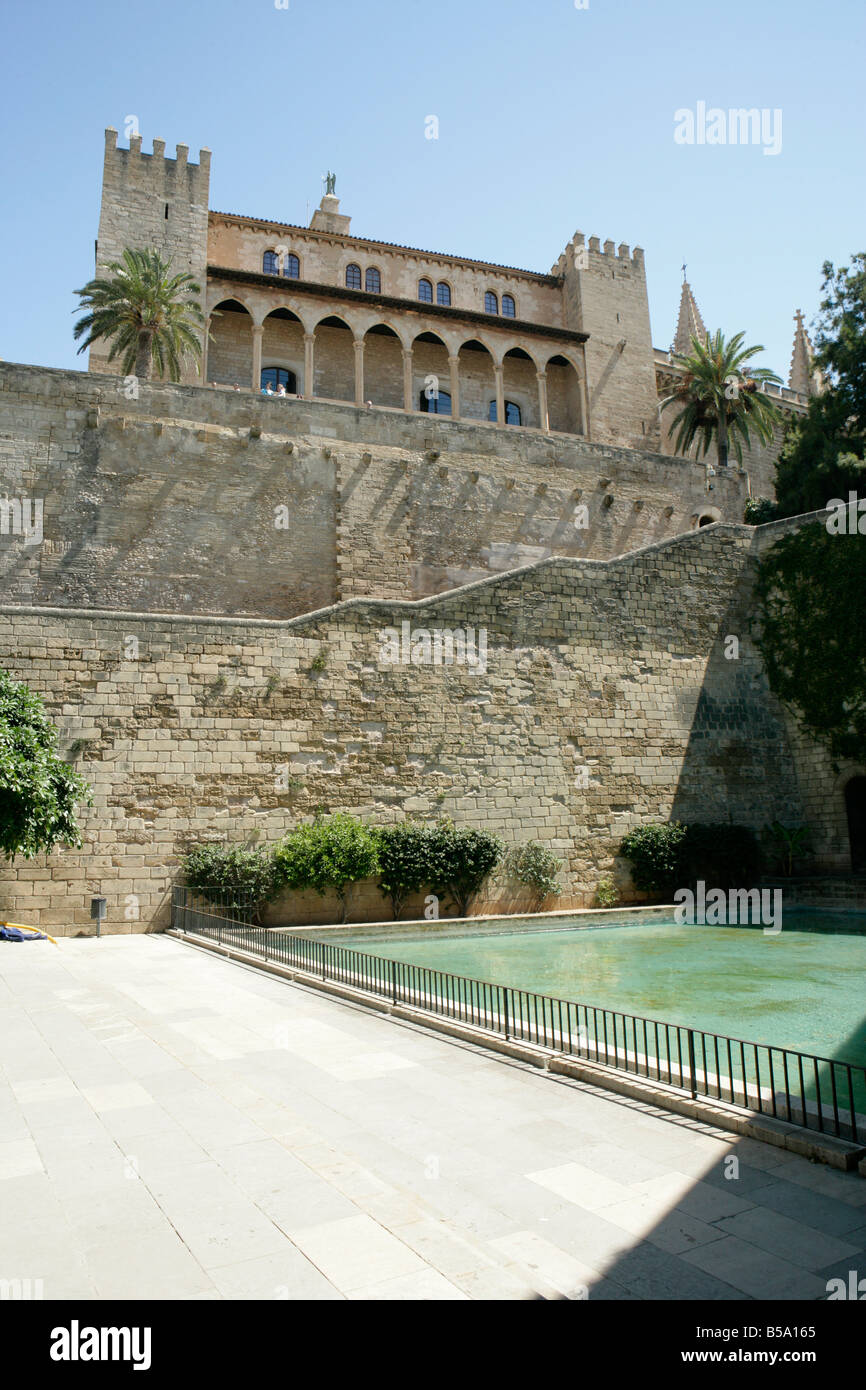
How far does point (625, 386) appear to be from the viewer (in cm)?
3950

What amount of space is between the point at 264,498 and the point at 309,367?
12147 mm

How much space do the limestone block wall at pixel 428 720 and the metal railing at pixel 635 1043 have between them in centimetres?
378

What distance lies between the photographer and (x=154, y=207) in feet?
106

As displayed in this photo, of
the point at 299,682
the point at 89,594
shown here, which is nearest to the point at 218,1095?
the point at 299,682

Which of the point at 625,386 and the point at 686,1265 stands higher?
the point at 625,386

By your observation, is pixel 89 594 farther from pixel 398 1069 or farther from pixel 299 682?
pixel 398 1069

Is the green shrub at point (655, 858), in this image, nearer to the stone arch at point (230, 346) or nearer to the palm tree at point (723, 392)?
the palm tree at point (723, 392)

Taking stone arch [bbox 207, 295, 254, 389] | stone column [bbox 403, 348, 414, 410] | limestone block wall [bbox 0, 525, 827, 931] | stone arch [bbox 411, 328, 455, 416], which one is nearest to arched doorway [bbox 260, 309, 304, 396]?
stone arch [bbox 207, 295, 254, 389]

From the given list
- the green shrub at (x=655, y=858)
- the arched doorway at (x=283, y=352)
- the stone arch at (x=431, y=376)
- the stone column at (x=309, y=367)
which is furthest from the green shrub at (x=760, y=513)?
the arched doorway at (x=283, y=352)

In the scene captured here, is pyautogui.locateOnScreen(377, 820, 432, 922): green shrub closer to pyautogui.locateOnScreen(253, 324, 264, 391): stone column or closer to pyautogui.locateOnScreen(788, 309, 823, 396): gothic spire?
pyautogui.locateOnScreen(253, 324, 264, 391): stone column

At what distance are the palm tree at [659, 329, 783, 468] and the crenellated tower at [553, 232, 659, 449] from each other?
11.2 feet

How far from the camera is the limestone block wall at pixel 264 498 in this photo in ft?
72.0
